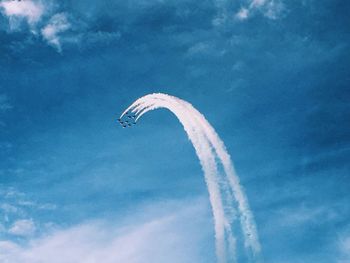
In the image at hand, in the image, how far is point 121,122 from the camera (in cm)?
9056

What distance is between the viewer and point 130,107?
91.0 meters

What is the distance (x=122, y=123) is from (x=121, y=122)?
58cm

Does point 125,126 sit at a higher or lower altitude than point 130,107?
lower

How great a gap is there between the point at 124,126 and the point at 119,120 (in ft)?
10.4

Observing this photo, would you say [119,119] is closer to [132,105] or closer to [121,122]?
[121,122]

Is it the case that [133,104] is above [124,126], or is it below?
above

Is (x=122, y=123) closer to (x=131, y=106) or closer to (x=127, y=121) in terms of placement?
(x=127, y=121)

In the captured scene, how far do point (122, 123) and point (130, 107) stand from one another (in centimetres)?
742

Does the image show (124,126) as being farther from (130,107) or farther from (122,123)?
(130,107)

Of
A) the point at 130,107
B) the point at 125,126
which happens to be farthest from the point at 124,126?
the point at 130,107

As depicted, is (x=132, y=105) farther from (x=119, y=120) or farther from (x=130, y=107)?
(x=119, y=120)

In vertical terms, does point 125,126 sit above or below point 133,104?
below

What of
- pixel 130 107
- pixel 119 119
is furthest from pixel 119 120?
pixel 130 107

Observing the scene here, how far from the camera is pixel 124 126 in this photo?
3575 inches
